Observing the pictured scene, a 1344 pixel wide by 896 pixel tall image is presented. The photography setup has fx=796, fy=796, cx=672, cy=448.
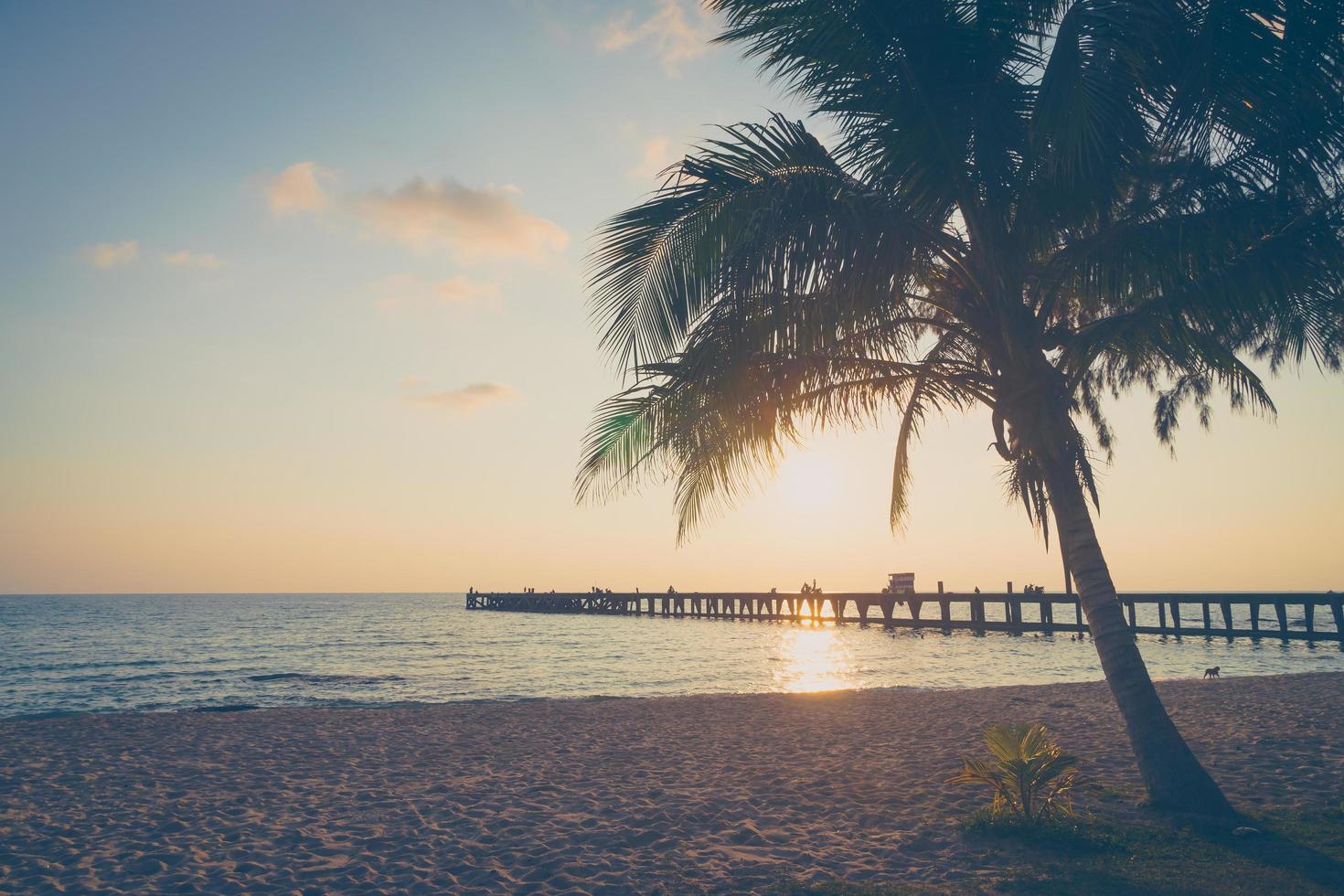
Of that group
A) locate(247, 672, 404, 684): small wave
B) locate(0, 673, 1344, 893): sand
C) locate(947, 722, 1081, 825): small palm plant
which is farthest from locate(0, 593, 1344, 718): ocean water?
locate(947, 722, 1081, 825): small palm plant

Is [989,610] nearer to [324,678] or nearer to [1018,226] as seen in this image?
[324,678]

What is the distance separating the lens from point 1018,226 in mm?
6676

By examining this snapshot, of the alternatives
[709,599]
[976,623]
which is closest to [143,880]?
[976,623]

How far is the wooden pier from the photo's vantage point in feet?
110

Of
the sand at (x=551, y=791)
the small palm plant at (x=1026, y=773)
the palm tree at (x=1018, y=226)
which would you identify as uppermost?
the palm tree at (x=1018, y=226)

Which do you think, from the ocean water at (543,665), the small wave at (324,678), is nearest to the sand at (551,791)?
the ocean water at (543,665)

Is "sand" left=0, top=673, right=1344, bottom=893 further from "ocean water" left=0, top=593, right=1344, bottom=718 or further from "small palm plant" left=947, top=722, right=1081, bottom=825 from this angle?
"ocean water" left=0, top=593, right=1344, bottom=718

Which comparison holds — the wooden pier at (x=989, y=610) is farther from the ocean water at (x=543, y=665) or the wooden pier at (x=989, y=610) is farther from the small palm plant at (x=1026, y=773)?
the small palm plant at (x=1026, y=773)

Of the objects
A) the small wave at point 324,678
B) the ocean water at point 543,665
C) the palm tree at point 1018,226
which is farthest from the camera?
the small wave at point 324,678

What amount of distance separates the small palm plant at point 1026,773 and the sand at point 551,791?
1.74 feet

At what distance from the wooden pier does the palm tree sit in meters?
26.0

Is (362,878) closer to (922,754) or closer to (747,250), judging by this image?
(747,250)

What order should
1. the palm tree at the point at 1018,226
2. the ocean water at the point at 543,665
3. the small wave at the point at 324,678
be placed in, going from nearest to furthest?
the palm tree at the point at 1018,226 < the ocean water at the point at 543,665 < the small wave at the point at 324,678

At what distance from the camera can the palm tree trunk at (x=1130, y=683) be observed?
6750 mm
